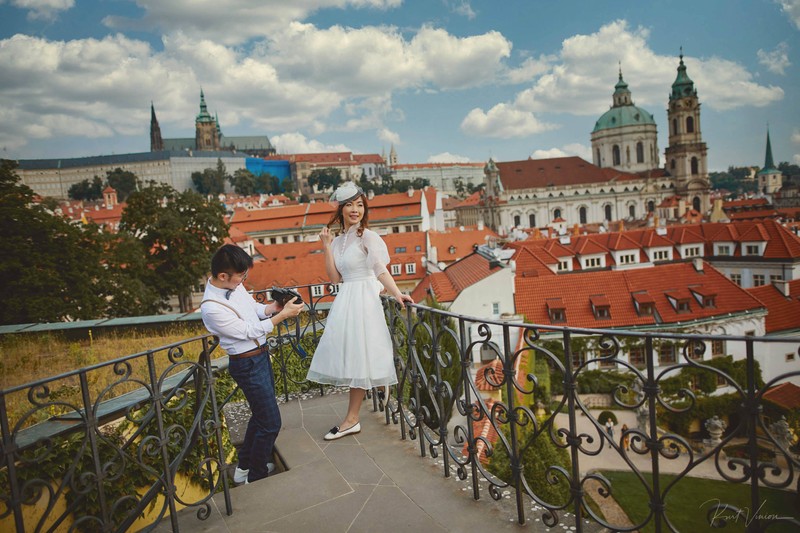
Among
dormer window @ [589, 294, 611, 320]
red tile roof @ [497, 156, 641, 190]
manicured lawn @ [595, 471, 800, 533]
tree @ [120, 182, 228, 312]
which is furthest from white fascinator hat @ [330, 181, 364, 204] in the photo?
red tile roof @ [497, 156, 641, 190]

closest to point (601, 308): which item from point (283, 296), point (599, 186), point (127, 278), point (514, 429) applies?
point (127, 278)

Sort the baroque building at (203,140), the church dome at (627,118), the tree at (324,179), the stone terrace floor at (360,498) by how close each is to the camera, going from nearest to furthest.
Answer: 1. the stone terrace floor at (360,498)
2. the church dome at (627,118)
3. the tree at (324,179)
4. the baroque building at (203,140)

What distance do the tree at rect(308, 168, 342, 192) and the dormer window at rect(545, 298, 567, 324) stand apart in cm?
10435

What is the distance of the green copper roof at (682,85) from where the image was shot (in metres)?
101

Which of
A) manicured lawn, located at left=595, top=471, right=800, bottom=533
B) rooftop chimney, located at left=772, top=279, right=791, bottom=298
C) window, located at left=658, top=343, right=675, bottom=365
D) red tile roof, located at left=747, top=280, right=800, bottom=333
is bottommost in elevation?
manicured lawn, located at left=595, top=471, right=800, bottom=533

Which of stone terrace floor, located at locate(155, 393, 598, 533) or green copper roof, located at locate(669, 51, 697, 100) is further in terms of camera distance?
green copper roof, located at locate(669, 51, 697, 100)

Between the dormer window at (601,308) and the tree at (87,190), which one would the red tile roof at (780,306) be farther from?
the tree at (87,190)

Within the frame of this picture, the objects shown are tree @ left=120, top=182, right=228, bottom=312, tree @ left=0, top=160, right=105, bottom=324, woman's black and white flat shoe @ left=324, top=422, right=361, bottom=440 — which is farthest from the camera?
tree @ left=120, top=182, right=228, bottom=312

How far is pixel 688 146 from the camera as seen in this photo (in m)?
102

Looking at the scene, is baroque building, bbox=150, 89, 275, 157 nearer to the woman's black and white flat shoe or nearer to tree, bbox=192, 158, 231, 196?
tree, bbox=192, 158, 231, 196

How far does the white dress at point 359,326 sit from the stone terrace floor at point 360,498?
1.89 feet

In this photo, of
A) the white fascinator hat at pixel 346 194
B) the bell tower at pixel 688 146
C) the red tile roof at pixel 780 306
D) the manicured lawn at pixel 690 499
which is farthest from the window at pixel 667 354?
the bell tower at pixel 688 146

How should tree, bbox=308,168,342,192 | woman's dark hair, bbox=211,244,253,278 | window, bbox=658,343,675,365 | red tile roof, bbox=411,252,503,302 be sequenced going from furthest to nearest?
tree, bbox=308,168,342,192 → red tile roof, bbox=411,252,503,302 → window, bbox=658,343,675,365 → woman's dark hair, bbox=211,244,253,278

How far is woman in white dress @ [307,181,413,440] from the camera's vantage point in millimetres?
3961
